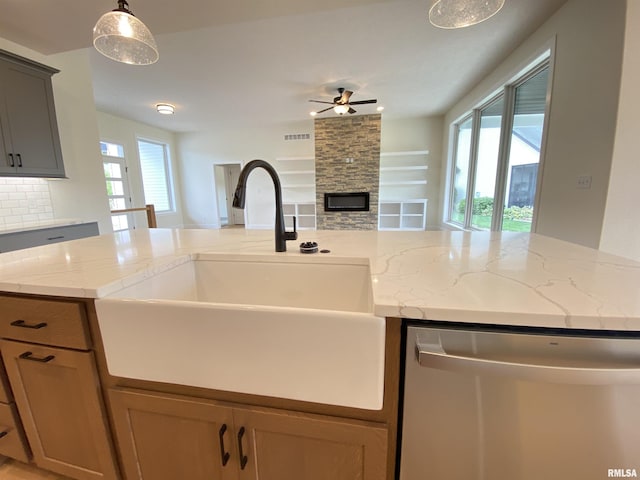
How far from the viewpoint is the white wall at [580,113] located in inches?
78.4

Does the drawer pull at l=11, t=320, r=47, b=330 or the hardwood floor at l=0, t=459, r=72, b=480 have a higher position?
the drawer pull at l=11, t=320, r=47, b=330

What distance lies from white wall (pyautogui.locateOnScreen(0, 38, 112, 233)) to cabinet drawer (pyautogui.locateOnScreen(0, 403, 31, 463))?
10.4 ft

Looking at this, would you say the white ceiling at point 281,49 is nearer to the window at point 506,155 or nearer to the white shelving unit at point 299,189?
the window at point 506,155

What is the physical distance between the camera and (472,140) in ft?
15.9

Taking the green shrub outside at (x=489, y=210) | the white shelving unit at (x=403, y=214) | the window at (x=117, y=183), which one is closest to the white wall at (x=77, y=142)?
the window at (x=117, y=183)

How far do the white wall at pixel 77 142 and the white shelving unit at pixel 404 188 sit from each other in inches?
221

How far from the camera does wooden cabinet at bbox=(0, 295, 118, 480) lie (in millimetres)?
785

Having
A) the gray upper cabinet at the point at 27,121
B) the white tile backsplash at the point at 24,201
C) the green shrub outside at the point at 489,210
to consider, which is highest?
the gray upper cabinet at the point at 27,121

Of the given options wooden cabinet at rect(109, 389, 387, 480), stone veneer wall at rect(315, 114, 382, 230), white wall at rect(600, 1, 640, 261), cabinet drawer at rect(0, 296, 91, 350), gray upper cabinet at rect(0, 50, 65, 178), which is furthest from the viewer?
stone veneer wall at rect(315, 114, 382, 230)

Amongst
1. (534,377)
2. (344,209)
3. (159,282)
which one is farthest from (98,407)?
(344,209)

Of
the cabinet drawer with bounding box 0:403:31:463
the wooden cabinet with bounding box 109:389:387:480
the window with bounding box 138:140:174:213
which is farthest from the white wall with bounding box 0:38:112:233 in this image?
the wooden cabinet with bounding box 109:389:387:480

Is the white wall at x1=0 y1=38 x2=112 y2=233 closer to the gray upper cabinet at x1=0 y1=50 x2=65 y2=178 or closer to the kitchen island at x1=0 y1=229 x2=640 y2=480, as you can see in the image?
the gray upper cabinet at x1=0 y1=50 x2=65 y2=178

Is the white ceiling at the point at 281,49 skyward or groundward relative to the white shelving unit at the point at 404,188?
skyward

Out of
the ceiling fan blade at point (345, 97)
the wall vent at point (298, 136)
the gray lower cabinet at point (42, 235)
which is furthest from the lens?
the wall vent at point (298, 136)
